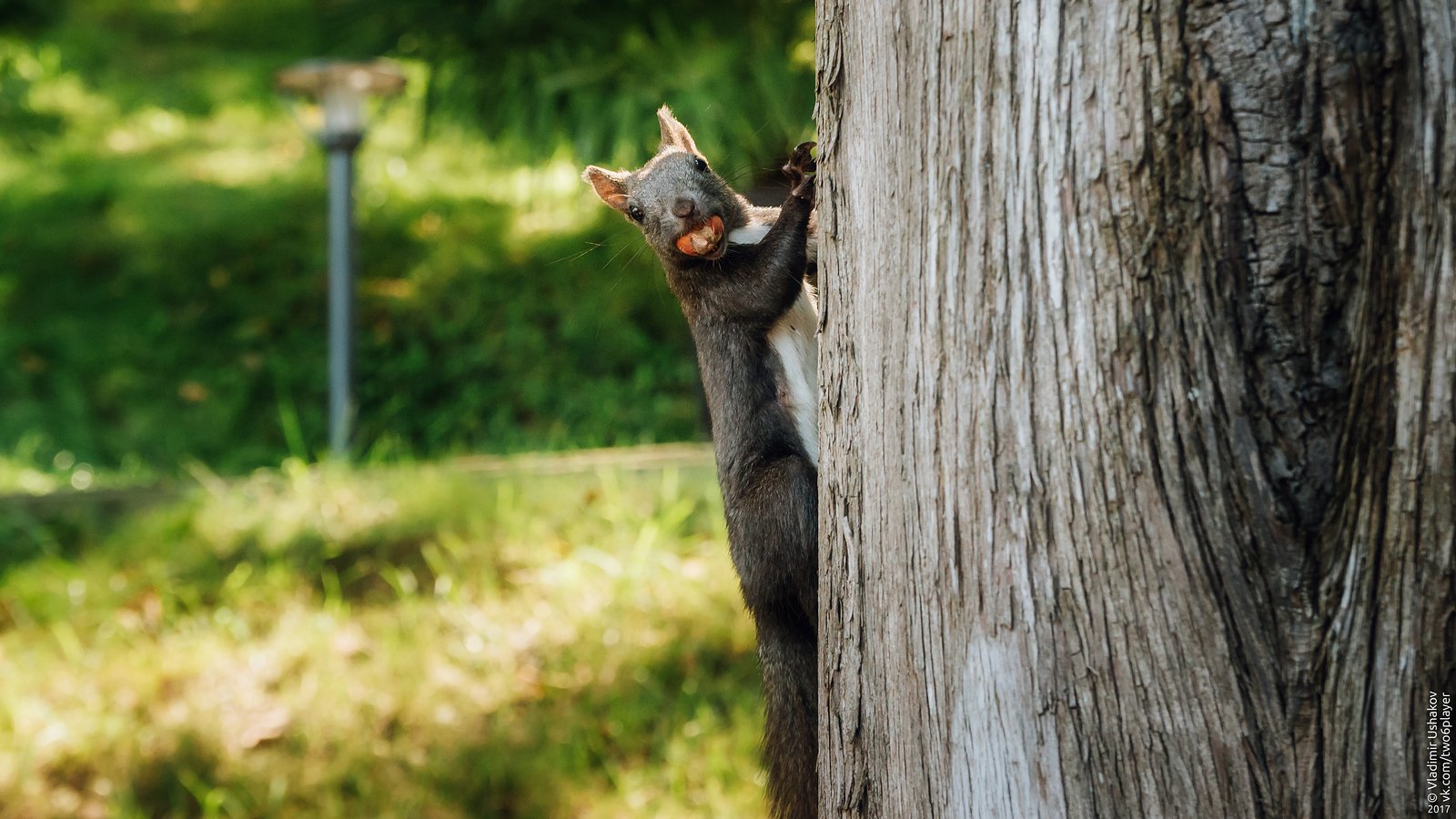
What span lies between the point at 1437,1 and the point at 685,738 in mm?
3421

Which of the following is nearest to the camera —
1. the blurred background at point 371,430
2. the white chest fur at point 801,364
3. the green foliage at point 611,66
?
the white chest fur at point 801,364

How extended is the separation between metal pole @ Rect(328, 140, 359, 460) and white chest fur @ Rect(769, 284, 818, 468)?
4529mm

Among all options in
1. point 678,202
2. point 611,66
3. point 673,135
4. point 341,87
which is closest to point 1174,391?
point 678,202

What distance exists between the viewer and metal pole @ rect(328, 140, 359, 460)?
642cm

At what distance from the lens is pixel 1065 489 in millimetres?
1224

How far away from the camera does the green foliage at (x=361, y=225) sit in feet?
20.6

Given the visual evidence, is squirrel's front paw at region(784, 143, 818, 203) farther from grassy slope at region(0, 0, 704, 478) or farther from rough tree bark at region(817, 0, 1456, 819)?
grassy slope at region(0, 0, 704, 478)

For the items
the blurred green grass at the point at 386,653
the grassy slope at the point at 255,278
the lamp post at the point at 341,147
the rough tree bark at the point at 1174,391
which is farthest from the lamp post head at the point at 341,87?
the rough tree bark at the point at 1174,391

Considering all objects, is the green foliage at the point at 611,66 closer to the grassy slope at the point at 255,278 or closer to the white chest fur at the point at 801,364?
the grassy slope at the point at 255,278

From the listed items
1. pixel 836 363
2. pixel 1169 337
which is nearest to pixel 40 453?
pixel 836 363

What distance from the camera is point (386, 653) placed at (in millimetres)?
4336

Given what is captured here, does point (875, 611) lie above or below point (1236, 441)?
below

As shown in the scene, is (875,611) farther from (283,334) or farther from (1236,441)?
(283,334)

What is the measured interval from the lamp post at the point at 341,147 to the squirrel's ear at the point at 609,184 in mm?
4016
